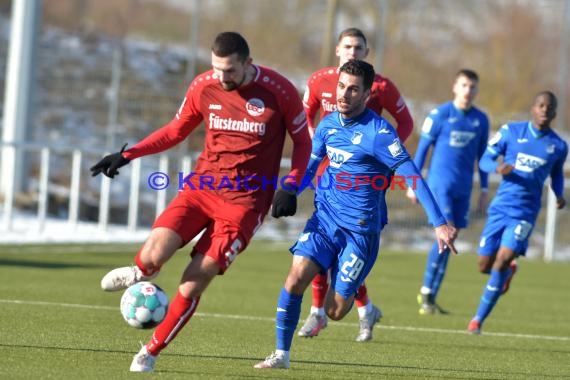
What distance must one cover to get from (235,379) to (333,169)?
176cm

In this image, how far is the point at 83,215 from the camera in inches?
901

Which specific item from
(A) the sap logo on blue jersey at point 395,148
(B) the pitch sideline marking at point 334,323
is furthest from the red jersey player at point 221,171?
(B) the pitch sideline marking at point 334,323

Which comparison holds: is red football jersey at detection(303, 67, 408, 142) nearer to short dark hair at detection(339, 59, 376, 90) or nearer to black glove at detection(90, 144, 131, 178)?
short dark hair at detection(339, 59, 376, 90)

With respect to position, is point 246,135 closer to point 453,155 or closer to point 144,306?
point 144,306

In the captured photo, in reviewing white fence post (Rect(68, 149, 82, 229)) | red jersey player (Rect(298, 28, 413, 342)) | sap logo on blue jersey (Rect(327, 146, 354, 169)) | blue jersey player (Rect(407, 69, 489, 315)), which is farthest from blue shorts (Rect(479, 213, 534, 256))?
white fence post (Rect(68, 149, 82, 229))

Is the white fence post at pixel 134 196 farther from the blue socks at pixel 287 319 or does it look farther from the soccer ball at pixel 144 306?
the soccer ball at pixel 144 306

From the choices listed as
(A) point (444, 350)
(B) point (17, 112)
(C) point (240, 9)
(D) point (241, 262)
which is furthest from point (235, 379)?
(C) point (240, 9)

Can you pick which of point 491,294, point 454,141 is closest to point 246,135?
point 491,294

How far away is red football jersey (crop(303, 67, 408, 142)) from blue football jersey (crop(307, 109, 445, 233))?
1881mm

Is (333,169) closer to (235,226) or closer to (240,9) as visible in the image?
(235,226)

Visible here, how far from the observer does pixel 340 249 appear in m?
8.21

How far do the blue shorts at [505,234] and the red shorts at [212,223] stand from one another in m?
4.30

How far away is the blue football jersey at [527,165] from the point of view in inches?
451

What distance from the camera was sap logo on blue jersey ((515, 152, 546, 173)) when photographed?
37.8 feet
